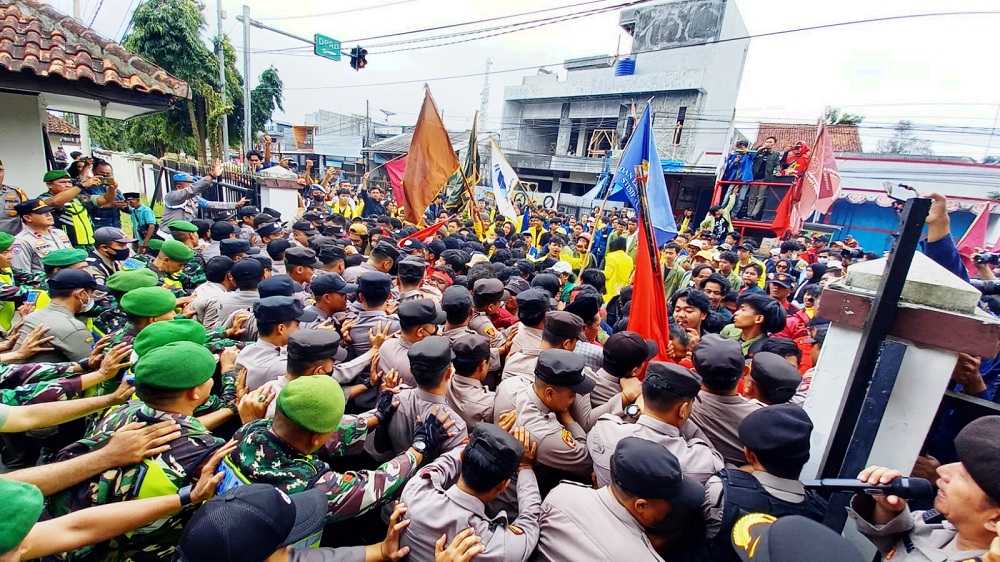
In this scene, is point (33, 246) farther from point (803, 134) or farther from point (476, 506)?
point (803, 134)

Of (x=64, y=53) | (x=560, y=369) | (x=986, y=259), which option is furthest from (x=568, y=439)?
(x=64, y=53)

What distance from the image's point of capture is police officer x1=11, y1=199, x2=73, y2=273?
15.0 feet

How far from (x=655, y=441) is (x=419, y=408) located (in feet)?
4.23

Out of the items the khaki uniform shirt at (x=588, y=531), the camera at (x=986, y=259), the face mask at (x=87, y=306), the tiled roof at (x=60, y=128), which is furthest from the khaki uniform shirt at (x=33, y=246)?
the tiled roof at (x=60, y=128)

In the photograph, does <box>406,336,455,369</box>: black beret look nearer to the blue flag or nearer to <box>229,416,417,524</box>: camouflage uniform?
<box>229,416,417,524</box>: camouflage uniform

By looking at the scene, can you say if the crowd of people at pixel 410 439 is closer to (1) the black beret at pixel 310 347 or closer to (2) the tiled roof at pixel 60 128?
(1) the black beret at pixel 310 347

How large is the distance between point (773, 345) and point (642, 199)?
184 centimetres

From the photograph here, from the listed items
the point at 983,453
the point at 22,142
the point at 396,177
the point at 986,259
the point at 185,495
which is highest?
the point at 396,177

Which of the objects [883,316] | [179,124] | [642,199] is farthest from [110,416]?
[179,124]

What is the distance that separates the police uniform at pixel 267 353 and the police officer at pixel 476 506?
137 centimetres

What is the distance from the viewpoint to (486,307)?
13.5 ft

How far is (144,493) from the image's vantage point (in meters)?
1.76

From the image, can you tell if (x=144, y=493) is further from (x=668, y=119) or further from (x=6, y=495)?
(x=668, y=119)

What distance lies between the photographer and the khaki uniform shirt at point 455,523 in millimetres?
1818
